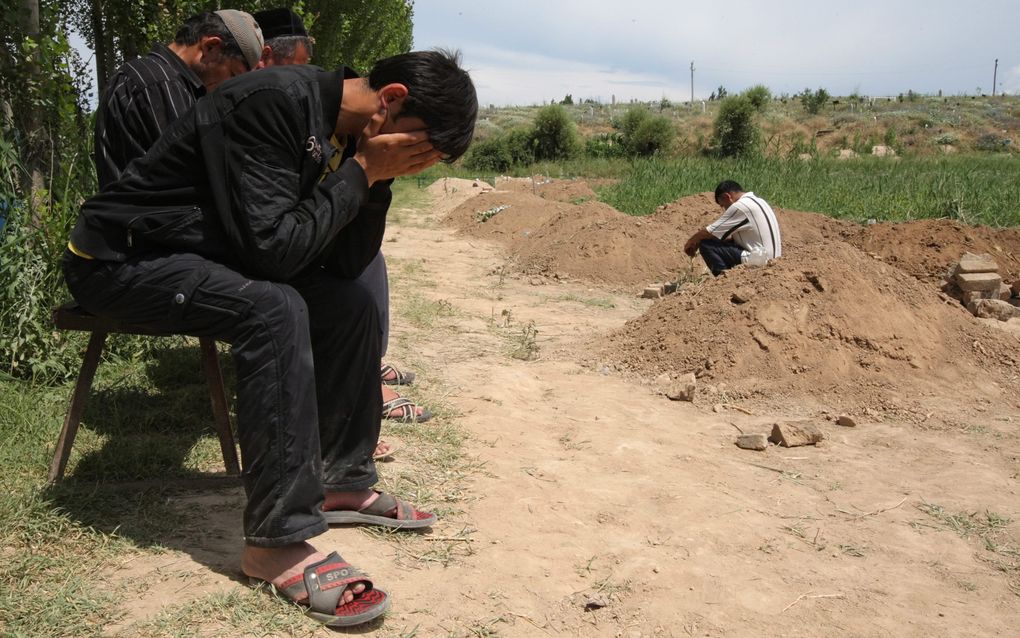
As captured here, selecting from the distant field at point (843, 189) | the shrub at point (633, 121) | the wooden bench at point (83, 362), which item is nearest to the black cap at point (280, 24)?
the wooden bench at point (83, 362)

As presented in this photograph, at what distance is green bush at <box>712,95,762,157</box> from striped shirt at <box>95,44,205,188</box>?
30783 millimetres

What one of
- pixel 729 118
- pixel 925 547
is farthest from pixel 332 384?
pixel 729 118

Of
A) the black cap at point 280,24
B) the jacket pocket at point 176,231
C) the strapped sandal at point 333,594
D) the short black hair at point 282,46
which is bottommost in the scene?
the strapped sandal at point 333,594

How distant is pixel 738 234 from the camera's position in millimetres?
7062

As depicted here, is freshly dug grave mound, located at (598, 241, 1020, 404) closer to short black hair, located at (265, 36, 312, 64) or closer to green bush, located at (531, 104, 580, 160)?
short black hair, located at (265, 36, 312, 64)

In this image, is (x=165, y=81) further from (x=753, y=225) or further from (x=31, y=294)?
(x=753, y=225)

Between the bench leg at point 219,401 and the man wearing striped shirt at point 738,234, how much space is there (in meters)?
4.81

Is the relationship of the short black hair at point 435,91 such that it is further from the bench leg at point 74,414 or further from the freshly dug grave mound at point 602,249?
the freshly dug grave mound at point 602,249

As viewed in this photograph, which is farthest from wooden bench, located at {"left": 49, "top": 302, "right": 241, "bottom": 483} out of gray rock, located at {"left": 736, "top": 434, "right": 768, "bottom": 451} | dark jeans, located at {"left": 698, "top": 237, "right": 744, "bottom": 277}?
dark jeans, located at {"left": 698, "top": 237, "right": 744, "bottom": 277}

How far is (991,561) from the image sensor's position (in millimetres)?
2939

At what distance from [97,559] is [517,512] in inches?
54.0

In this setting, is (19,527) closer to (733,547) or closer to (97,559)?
(97,559)

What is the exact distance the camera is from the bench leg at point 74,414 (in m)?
2.56

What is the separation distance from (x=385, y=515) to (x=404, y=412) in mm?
1037
